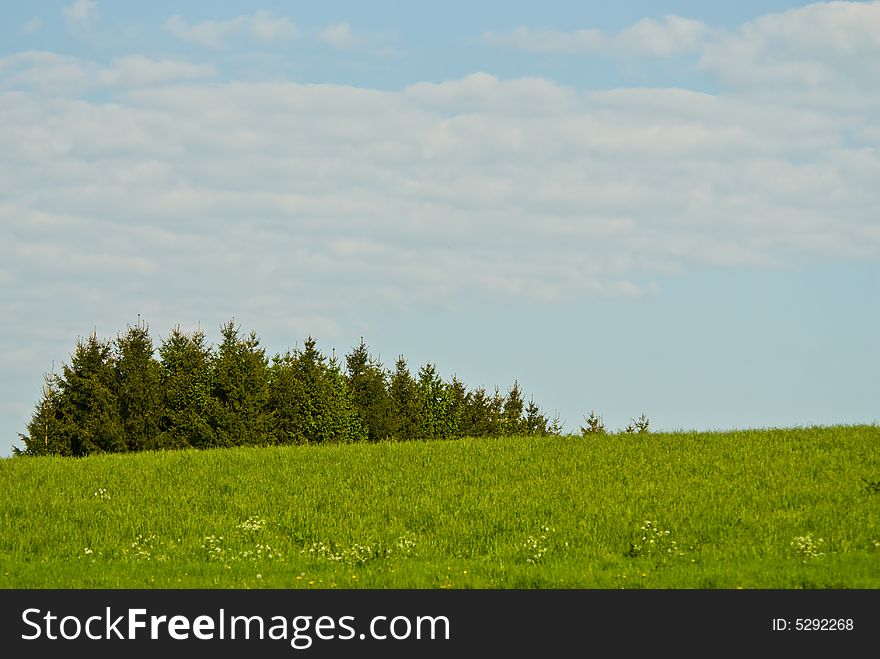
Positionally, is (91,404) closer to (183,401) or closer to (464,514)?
(183,401)

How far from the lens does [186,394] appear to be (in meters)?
59.9

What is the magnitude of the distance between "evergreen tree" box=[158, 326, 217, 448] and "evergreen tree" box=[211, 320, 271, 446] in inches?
24.0

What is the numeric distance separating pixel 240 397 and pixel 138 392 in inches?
253

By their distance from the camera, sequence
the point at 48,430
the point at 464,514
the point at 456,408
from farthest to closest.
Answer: the point at 456,408
the point at 48,430
the point at 464,514

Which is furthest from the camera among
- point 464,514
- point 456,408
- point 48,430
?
point 456,408

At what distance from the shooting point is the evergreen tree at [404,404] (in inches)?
2832

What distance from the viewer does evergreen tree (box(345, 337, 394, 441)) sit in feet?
235

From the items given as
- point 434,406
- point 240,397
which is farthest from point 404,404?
point 240,397

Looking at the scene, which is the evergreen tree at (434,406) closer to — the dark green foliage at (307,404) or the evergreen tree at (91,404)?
the dark green foliage at (307,404)

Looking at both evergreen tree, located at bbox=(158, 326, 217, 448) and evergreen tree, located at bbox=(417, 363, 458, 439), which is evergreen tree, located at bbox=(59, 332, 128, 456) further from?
evergreen tree, located at bbox=(417, 363, 458, 439)

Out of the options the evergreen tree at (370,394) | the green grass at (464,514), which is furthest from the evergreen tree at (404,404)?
the green grass at (464,514)

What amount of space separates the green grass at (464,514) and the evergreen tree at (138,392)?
64.0ft

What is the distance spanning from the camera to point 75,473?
36156 millimetres
